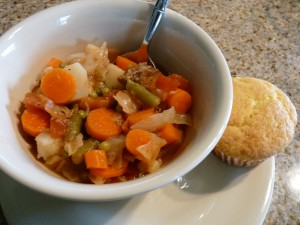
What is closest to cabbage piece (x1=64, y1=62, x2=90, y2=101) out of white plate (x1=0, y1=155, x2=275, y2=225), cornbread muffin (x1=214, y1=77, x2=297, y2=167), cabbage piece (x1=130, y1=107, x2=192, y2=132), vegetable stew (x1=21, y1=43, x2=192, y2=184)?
vegetable stew (x1=21, y1=43, x2=192, y2=184)

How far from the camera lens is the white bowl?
36.7 inches

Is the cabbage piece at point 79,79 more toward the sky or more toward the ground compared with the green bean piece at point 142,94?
more toward the sky

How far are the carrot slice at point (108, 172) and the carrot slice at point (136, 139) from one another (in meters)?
0.07

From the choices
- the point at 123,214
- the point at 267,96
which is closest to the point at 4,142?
the point at 123,214

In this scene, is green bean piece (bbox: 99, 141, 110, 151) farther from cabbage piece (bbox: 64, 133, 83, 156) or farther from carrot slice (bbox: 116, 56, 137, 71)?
carrot slice (bbox: 116, 56, 137, 71)

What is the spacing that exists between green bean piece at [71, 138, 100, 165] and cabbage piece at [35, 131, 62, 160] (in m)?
0.06

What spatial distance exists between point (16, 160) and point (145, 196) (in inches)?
16.5

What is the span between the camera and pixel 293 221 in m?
1.32

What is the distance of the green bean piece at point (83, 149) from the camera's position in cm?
111

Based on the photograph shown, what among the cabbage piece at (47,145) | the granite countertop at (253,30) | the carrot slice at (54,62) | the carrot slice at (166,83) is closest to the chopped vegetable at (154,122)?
the carrot slice at (166,83)

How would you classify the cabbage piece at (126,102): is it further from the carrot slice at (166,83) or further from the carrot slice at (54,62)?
the carrot slice at (54,62)

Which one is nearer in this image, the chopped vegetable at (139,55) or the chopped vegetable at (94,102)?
the chopped vegetable at (94,102)

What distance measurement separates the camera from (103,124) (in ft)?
3.82

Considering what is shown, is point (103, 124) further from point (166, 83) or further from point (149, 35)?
point (149, 35)
